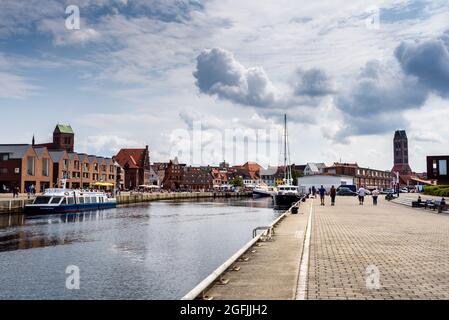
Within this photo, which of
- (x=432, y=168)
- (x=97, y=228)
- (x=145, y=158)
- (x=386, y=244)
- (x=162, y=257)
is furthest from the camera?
(x=145, y=158)

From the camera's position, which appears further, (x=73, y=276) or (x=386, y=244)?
(x=73, y=276)

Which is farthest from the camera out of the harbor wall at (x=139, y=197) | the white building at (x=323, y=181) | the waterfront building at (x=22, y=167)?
the white building at (x=323, y=181)

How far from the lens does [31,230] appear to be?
3553cm

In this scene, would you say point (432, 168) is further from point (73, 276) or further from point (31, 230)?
point (73, 276)

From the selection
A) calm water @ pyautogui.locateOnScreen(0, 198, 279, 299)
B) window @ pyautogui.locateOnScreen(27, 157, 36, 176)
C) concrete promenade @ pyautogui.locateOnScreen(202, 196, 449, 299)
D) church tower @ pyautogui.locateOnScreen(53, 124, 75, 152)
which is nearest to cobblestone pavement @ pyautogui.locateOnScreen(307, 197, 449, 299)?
concrete promenade @ pyautogui.locateOnScreen(202, 196, 449, 299)

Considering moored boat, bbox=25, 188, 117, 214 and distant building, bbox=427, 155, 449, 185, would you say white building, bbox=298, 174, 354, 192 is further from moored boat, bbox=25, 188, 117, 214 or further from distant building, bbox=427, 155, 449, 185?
moored boat, bbox=25, 188, 117, 214

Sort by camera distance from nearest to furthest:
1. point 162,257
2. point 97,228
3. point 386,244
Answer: point 386,244 → point 162,257 → point 97,228

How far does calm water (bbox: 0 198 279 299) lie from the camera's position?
635 inches

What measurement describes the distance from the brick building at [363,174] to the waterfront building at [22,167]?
103007 millimetres

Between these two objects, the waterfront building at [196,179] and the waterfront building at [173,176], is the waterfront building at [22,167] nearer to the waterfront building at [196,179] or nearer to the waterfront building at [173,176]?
the waterfront building at [173,176]

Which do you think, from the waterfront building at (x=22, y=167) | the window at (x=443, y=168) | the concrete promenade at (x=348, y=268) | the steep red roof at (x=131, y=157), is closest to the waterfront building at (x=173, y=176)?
the steep red roof at (x=131, y=157)

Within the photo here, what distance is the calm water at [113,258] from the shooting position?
16.1m
